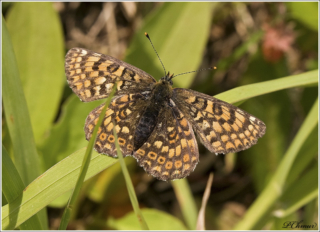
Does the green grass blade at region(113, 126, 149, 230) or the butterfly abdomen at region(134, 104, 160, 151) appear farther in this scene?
the butterfly abdomen at region(134, 104, 160, 151)

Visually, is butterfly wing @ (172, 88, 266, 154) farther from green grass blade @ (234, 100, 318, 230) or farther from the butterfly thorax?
green grass blade @ (234, 100, 318, 230)

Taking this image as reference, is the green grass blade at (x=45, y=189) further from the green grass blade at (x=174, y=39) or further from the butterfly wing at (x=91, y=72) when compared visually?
the green grass blade at (x=174, y=39)

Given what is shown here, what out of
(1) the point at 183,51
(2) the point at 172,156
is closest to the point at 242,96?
(2) the point at 172,156

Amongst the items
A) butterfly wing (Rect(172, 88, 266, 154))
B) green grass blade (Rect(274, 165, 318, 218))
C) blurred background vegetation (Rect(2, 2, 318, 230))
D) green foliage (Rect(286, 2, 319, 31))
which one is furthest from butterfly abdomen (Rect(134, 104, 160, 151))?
green foliage (Rect(286, 2, 319, 31))

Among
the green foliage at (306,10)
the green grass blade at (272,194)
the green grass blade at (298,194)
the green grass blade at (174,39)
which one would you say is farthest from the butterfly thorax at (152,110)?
the green foliage at (306,10)

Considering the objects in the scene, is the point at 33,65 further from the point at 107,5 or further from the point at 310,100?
the point at 310,100

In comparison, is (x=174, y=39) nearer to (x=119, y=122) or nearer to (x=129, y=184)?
(x=119, y=122)
